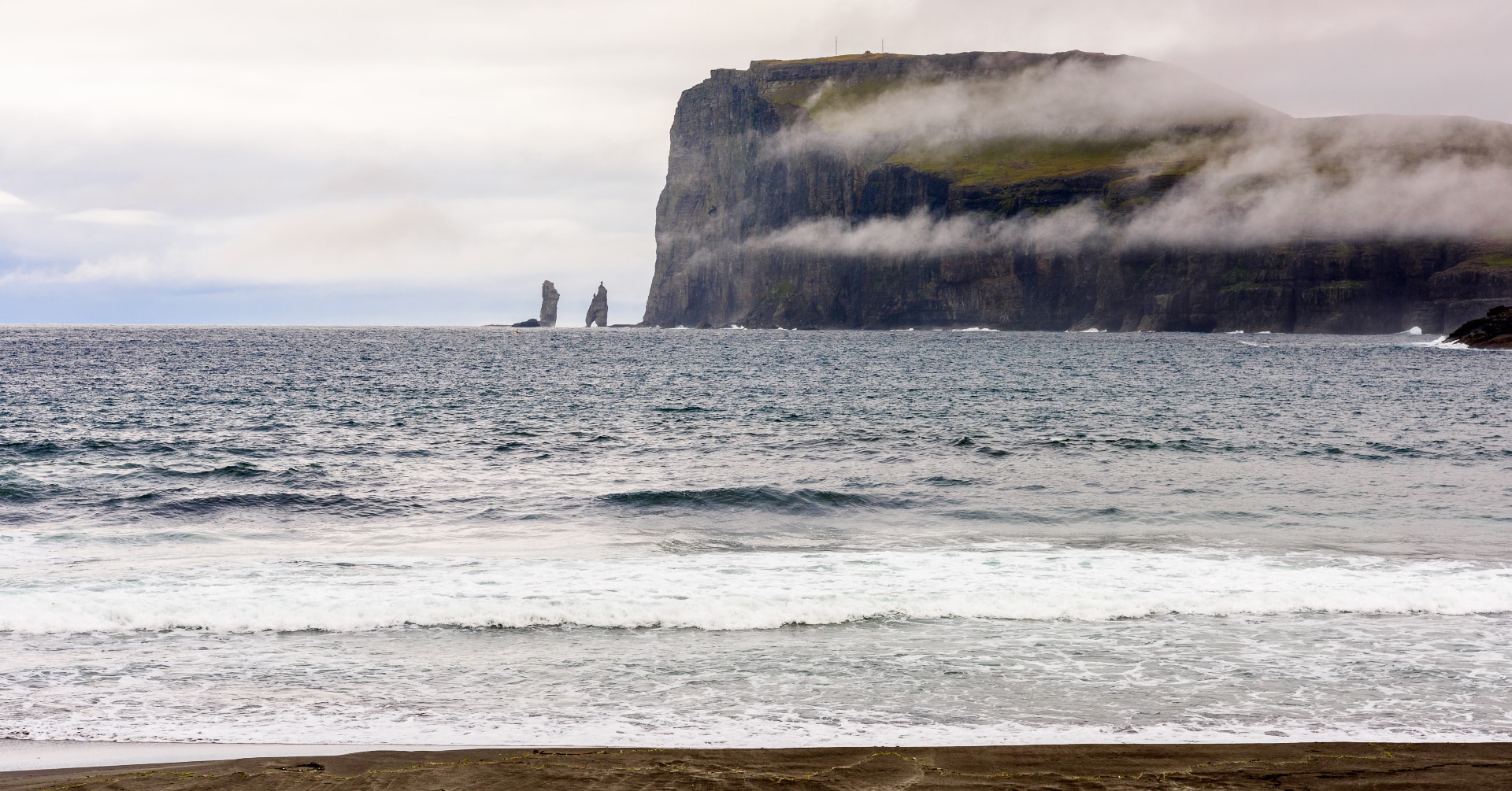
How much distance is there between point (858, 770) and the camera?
864 centimetres

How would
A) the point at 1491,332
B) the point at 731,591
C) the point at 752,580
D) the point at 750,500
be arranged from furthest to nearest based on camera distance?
the point at 1491,332
the point at 750,500
the point at 752,580
the point at 731,591

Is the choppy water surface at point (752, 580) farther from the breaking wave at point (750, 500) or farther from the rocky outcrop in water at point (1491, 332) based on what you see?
the rocky outcrop in water at point (1491, 332)

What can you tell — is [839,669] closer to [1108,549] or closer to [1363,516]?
[1108,549]

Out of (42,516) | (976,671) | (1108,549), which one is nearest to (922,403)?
(1108,549)

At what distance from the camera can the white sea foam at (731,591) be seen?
47.0 ft

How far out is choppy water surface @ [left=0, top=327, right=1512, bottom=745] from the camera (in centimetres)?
1052

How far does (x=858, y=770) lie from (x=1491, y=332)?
517 feet

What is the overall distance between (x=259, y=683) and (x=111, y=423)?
37117mm

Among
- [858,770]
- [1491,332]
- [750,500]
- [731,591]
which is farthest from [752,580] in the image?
[1491,332]

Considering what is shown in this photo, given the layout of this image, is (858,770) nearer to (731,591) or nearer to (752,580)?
(731,591)

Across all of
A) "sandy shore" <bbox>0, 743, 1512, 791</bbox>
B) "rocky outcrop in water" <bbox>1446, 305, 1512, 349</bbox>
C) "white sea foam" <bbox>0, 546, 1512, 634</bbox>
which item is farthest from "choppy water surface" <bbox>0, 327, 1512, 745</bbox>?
"rocky outcrop in water" <bbox>1446, 305, 1512, 349</bbox>

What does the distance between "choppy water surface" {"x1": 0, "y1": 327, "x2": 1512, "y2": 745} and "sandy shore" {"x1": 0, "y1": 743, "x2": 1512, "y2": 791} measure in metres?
0.54

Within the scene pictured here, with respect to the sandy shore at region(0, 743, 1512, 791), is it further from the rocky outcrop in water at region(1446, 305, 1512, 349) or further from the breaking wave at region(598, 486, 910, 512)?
the rocky outcrop in water at region(1446, 305, 1512, 349)

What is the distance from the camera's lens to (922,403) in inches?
2164
